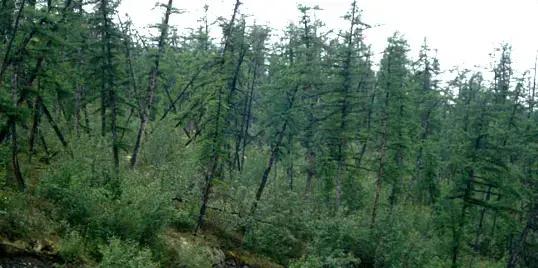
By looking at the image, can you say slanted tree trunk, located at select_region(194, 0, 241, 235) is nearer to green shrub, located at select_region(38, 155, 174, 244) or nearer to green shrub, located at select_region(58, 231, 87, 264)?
green shrub, located at select_region(38, 155, 174, 244)

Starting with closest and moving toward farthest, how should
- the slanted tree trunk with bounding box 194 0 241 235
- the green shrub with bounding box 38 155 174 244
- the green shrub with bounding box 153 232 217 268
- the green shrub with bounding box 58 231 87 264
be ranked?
the green shrub with bounding box 58 231 87 264 < the green shrub with bounding box 38 155 174 244 < the green shrub with bounding box 153 232 217 268 < the slanted tree trunk with bounding box 194 0 241 235

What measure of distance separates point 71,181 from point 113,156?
6.46 metres

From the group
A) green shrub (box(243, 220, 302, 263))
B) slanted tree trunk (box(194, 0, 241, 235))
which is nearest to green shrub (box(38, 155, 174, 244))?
slanted tree trunk (box(194, 0, 241, 235))

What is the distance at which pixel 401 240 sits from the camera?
66.8 feet

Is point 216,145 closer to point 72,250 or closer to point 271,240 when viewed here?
point 271,240

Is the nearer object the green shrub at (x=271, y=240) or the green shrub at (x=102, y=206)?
the green shrub at (x=102, y=206)

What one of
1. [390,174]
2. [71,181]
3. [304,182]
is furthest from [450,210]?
[71,181]

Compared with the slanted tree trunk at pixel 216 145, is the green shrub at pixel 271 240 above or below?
below

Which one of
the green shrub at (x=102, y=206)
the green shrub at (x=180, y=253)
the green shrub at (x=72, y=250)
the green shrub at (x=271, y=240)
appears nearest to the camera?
the green shrub at (x=72, y=250)

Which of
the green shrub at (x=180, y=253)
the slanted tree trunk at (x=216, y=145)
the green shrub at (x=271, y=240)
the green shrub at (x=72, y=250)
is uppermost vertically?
the slanted tree trunk at (x=216, y=145)

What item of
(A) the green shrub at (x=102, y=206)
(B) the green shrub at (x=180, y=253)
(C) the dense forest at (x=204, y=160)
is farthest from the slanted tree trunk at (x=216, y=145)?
(A) the green shrub at (x=102, y=206)

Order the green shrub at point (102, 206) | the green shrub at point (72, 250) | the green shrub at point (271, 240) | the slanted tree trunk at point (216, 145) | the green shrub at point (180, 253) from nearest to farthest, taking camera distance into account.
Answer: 1. the green shrub at point (72, 250)
2. the green shrub at point (102, 206)
3. the green shrub at point (180, 253)
4. the slanted tree trunk at point (216, 145)
5. the green shrub at point (271, 240)

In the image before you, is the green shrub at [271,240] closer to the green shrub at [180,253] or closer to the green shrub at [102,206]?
the green shrub at [180,253]

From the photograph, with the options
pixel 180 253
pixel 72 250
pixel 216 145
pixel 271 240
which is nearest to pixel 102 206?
pixel 72 250
